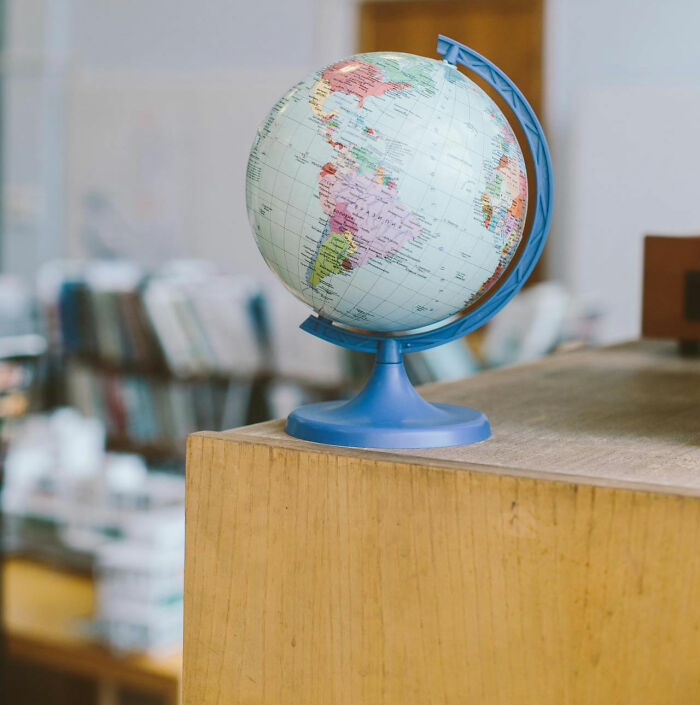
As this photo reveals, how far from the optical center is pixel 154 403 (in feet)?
14.3

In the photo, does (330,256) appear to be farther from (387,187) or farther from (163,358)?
(163,358)

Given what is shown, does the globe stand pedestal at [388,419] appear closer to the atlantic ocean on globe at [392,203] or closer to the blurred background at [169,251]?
the atlantic ocean on globe at [392,203]

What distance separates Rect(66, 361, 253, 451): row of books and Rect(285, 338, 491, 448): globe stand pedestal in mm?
3351

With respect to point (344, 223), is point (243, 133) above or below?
above

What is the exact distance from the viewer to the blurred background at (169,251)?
2.93m

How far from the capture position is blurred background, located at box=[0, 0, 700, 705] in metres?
2.93

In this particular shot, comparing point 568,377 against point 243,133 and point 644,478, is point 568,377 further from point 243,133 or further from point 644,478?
point 243,133

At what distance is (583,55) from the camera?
4516mm

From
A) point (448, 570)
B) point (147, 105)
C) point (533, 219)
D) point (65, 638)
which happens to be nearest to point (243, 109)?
point (147, 105)

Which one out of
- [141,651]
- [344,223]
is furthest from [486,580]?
[141,651]

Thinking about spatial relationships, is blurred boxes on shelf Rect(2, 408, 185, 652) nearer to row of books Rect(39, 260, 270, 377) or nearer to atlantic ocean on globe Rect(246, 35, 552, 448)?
row of books Rect(39, 260, 270, 377)

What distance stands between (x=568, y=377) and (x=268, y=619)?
0.50 m

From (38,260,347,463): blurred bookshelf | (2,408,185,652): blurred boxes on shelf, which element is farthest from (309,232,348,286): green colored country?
(38,260,347,463): blurred bookshelf

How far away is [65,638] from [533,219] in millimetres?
2246
